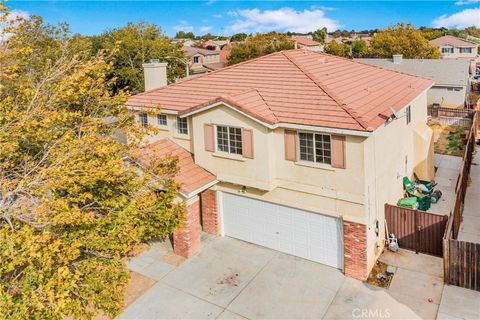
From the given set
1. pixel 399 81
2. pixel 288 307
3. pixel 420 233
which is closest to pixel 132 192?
pixel 288 307

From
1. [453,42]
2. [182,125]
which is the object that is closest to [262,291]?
[182,125]

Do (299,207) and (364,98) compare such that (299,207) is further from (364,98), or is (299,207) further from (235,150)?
(364,98)

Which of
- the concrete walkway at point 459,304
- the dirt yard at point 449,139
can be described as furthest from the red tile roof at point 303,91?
the dirt yard at point 449,139

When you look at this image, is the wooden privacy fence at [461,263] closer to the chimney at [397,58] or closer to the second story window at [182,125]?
the second story window at [182,125]

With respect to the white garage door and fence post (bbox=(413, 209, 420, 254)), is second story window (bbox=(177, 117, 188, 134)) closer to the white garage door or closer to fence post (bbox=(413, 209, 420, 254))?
the white garage door

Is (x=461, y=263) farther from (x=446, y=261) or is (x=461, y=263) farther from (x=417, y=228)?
(x=417, y=228)
